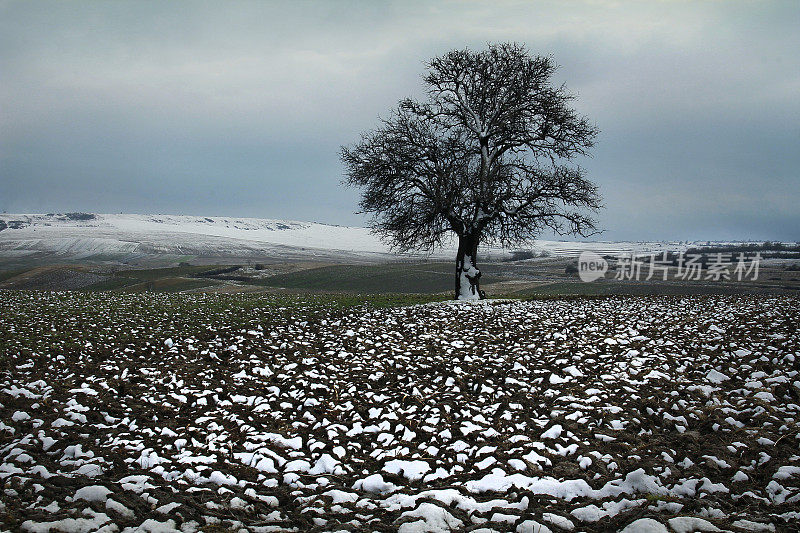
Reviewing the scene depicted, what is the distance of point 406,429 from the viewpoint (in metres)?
6.79

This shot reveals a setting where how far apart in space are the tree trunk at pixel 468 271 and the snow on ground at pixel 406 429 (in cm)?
959

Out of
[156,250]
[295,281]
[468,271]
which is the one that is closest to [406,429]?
[468,271]

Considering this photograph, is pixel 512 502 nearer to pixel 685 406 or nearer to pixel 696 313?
pixel 685 406

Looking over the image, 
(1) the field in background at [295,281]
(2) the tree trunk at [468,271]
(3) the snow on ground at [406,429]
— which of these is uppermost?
(2) the tree trunk at [468,271]

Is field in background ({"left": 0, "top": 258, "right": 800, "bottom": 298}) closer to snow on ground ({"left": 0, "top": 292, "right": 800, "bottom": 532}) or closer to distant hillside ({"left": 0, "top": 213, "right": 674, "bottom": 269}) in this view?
snow on ground ({"left": 0, "top": 292, "right": 800, "bottom": 532})

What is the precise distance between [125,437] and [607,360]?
9.18m

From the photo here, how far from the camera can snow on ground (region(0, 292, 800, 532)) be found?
457 cm

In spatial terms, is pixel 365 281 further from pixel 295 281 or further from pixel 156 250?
pixel 156 250

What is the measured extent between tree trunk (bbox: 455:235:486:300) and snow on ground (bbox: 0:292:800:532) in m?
9.59

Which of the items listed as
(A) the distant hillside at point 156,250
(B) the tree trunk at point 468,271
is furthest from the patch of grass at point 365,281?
(A) the distant hillside at point 156,250

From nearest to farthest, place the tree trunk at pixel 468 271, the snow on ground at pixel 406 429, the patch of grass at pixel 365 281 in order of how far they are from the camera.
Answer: the snow on ground at pixel 406 429 → the tree trunk at pixel 468 271 → the patch of grass at pixel 365 281

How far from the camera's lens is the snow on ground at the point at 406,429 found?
Answer: 4566 mm

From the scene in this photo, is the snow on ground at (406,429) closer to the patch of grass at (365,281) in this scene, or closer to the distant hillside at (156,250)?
the patch of grass at (365,281)

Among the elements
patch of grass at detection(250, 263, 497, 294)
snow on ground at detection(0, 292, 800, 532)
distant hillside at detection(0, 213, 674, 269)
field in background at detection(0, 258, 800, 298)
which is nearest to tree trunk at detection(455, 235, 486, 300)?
snow on ground at detection(0, 292, 800, 532)
